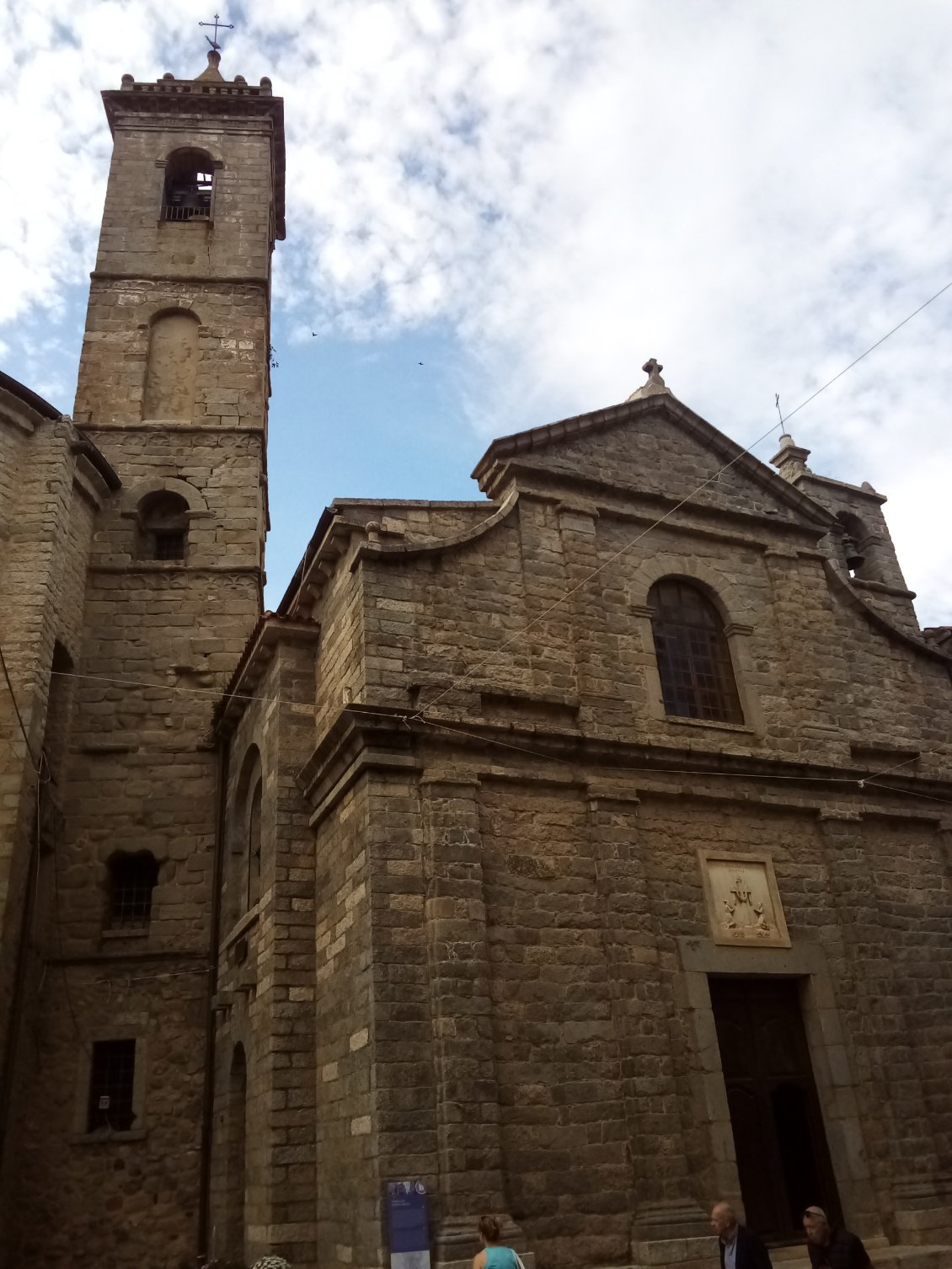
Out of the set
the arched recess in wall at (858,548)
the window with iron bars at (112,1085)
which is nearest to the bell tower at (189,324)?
the window with iron bars at (112,1085)

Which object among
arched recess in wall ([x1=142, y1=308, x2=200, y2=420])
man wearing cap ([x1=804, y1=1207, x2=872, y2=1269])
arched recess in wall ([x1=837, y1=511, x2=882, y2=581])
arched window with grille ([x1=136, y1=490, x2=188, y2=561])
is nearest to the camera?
man wearing cap ([x1=804, y1=1207, x2=872, y2=1269])

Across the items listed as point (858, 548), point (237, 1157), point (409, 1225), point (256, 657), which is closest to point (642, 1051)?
point (409, 1225)

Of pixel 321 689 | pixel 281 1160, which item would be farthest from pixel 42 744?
pixel 281 1160

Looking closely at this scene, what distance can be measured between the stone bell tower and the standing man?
7.54 metres

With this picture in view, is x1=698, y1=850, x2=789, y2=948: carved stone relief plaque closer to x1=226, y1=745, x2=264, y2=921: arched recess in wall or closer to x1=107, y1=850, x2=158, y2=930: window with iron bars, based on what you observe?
x1=226, y1=745, x2=264, y2=921: arched recess in wall

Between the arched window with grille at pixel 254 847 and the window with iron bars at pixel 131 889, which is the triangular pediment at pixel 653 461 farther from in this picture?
the window with iron bars at pixel 131 889

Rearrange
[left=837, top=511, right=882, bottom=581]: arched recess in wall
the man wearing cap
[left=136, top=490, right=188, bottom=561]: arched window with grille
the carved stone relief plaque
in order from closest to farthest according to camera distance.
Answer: the man wearing cap, the carved stone relief plaque, [left=136, top=490, right=188, bottom=561]: arched window with grille, [left=837, top=511, right=882, bottom=581]: arched recess in wall

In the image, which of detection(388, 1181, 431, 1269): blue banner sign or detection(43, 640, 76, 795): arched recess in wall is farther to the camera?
detection(43, 640, 76, 795): arched recess in wall

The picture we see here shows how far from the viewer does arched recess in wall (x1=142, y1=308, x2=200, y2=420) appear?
718 inches

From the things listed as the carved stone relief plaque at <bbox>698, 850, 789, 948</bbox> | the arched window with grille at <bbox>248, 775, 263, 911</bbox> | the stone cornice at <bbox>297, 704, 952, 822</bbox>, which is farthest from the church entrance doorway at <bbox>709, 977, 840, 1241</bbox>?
the arched window with grille at <bbox>248, 775, 263, 911</bbox>

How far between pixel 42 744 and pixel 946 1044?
443 inches

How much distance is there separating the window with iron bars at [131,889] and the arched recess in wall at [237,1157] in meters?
2.96

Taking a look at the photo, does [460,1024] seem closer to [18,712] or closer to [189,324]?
[18,712]

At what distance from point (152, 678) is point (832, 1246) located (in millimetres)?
11487
